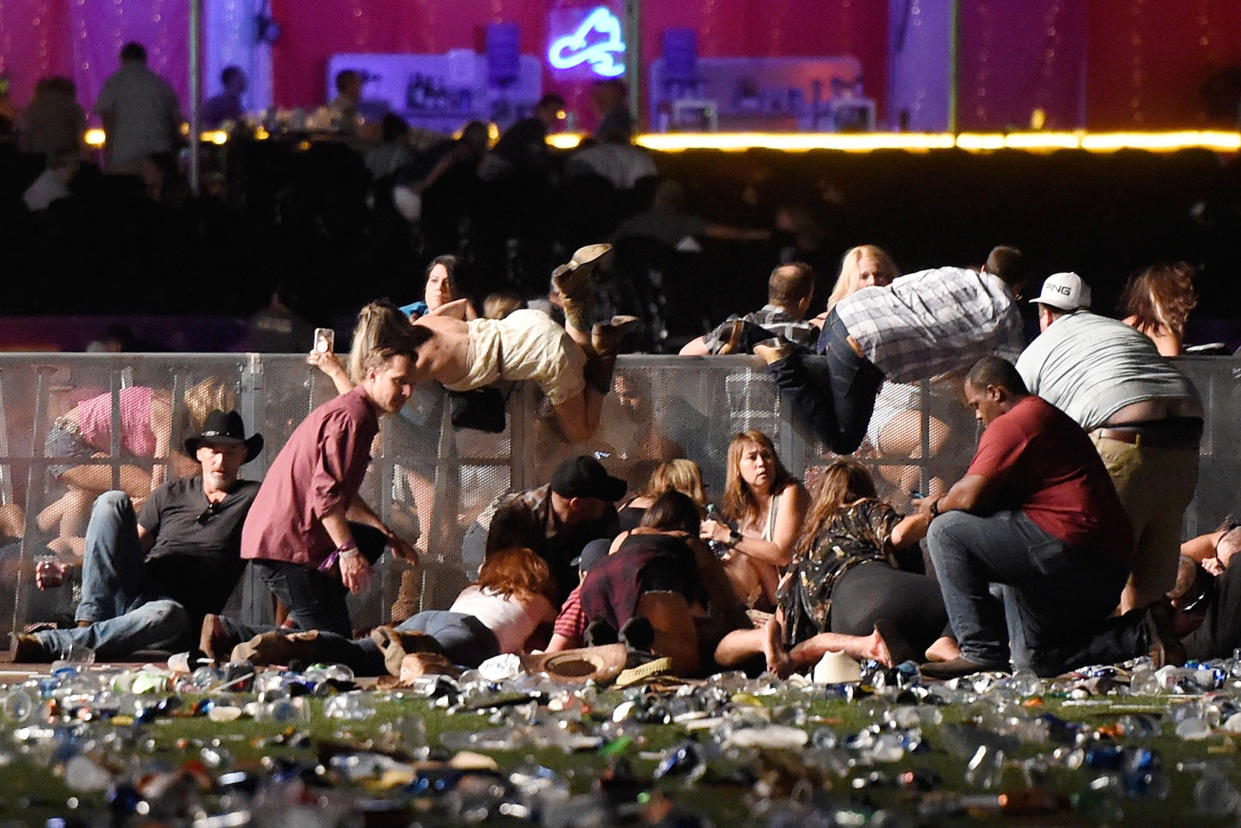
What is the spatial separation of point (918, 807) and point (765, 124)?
892 cm

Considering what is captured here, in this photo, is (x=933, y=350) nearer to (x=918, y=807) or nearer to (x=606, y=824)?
(x=918, y=807)

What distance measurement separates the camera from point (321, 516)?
26.2 ft

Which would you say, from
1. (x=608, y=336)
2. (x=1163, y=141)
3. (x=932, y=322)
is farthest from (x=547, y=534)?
(x=1163, y=141)

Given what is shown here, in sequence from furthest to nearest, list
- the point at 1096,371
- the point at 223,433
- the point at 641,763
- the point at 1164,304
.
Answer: the point at 1164,304 → the point at 223,433 → the point at 1096,371 → the point at 641,763

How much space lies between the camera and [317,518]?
8039 millimetres

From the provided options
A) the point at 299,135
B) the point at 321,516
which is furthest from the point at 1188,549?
the point at 299,135

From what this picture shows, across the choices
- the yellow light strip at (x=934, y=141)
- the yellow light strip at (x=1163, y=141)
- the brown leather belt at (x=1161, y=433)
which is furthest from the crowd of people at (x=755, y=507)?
the yellow light strip at (x=1163, y=141)

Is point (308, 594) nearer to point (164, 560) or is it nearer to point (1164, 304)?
point (164, 560)

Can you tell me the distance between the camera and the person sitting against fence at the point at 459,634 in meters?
7.31

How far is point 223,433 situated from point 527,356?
1.31m

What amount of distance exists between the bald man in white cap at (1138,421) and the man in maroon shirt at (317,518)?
278 centimetres

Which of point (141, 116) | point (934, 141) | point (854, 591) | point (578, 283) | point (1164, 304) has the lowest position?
point (854, 591)

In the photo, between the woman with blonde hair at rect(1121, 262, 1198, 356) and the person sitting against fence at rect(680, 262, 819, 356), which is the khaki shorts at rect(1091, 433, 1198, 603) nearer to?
the woman with blonde hair at rect(1121, 262, 1198, 356)

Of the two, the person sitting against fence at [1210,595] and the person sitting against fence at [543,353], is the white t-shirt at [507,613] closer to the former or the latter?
the person sitting against fence at [543,353]
